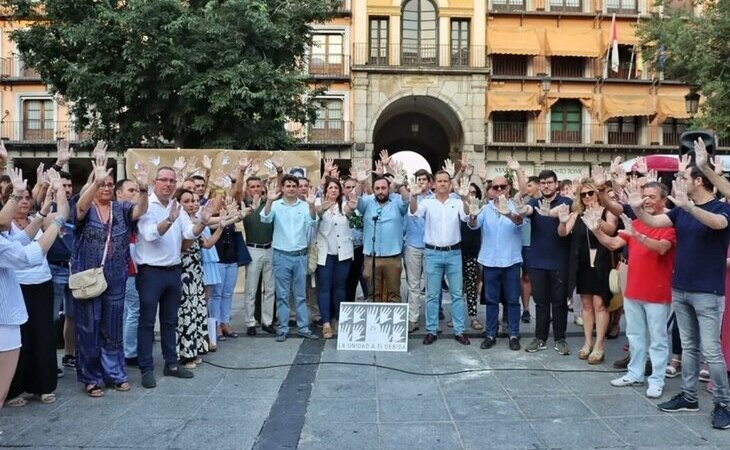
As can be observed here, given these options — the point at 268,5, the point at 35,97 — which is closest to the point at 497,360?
the point at 268,5

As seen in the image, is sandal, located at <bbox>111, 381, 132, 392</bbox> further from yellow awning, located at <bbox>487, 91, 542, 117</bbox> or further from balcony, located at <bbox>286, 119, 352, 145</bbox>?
yellow awning, located at <bbox>487, 91, 542, 117</bbox>

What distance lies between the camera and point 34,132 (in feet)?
97.1

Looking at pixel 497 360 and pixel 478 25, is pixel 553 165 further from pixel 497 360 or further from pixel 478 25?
pixel 497 360

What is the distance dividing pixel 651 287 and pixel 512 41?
83.0 ft

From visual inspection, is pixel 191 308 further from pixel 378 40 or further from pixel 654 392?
pixel 378 40

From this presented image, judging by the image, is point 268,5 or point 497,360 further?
point 268,5

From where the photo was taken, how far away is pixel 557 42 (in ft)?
95.4

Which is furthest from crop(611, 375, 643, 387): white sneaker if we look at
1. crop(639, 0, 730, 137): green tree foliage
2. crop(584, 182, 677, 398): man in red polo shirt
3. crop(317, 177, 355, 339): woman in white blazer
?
crop(639, 0, 730, 137): green tree foliage

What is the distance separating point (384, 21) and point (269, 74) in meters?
14.8

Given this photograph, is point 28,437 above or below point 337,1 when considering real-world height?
below

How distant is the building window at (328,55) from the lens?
28547mm

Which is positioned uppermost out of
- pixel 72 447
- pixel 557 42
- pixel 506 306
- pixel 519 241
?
pixel 557 42

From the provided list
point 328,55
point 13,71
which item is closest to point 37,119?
point 13,71

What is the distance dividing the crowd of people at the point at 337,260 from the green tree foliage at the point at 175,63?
25.1ft
